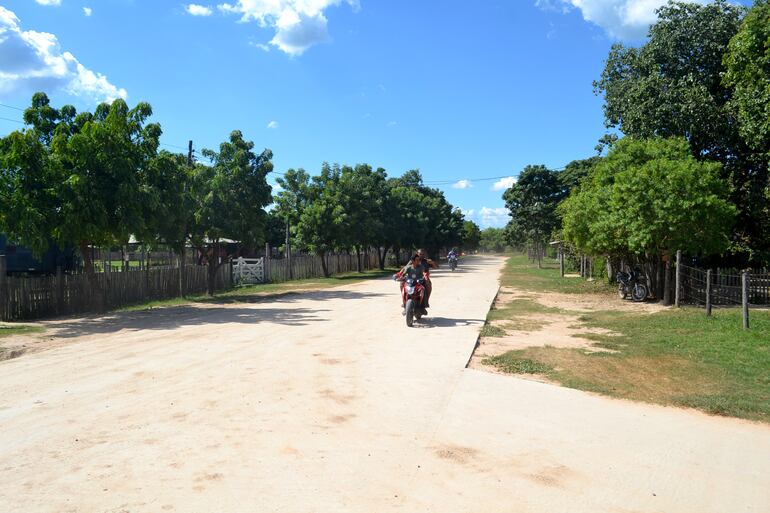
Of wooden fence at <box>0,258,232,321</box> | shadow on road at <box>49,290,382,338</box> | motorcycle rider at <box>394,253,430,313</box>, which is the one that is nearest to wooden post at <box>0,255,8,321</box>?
wooden fence at <box>0,258,232,321</box>

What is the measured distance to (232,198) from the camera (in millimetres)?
21891

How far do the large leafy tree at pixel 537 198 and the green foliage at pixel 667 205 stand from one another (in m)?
30.8

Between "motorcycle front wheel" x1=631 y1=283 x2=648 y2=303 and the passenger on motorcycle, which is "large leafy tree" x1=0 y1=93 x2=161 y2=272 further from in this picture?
"motorcycle front wheel" x1=631 y1=283 x2=648 y2=303

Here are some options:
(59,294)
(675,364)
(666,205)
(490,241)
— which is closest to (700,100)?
(666,205)

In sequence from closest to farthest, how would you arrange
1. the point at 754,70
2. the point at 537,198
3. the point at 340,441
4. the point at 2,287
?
the point at 340,441 < the point at 2,287 < the point at 754,70 < the point at 537,198

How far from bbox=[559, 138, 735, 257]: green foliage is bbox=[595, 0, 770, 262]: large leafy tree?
223 centimetres

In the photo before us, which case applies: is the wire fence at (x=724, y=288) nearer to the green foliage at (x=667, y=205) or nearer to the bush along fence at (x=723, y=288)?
the bush along fence at (x=723, y=288)

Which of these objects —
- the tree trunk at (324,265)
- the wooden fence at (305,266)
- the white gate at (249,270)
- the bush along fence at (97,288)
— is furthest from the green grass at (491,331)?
the tree trunk at (324,265)

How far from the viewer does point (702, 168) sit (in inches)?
620

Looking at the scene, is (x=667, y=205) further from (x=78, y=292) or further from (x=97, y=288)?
(x=78, y=292)

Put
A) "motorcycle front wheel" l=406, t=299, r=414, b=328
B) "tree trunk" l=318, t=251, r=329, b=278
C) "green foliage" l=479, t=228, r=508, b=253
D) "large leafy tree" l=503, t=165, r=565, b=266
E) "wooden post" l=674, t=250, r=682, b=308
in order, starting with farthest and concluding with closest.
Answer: "green foliage" l=479, t=228, r=508, b=253
"large leafy tree" l=503, t=165, r=565, b=266
"tree trunk" l=318, t=251, r=329, b=278
"wooden post" l=674, t=250, r=682, b=308
"motorcycle front wheel" l=406, t=299, r=414, b=328

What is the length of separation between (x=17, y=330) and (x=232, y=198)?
10845mm

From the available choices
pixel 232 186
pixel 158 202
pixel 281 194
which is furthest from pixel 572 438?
pixel 281 194

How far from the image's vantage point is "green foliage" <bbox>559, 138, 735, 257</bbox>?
1541 cm
